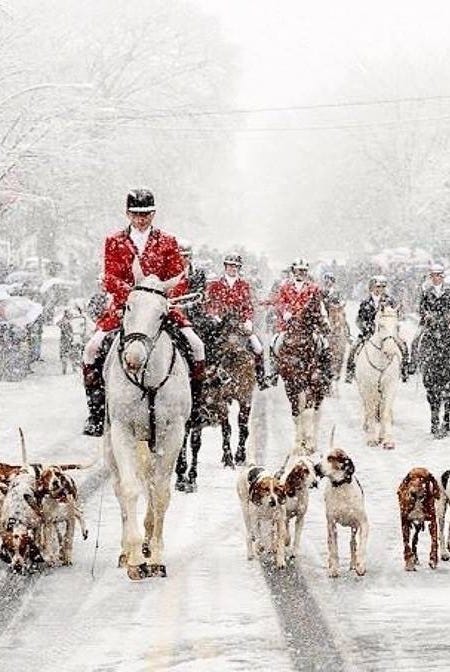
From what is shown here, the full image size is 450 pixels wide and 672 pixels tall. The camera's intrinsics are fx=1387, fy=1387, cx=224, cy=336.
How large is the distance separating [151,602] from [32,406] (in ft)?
49.4

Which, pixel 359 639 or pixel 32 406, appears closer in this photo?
pixel 359 639

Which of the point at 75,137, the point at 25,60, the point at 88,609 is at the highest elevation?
the point at 25,60

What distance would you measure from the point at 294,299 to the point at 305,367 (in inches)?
33.6

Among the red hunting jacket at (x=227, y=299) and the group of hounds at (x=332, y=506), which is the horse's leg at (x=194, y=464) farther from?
the group of hounds at (x=332, y=506)

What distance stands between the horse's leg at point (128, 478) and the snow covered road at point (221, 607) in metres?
0.27

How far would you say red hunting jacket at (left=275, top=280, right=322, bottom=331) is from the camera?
1688 cm

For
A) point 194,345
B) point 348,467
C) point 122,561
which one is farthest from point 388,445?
point 122,561

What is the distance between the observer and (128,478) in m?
9.74

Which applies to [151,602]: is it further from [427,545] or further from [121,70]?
[121,70]

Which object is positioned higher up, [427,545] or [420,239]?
[420,239]

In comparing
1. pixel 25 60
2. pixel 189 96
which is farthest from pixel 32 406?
pixel 189 96

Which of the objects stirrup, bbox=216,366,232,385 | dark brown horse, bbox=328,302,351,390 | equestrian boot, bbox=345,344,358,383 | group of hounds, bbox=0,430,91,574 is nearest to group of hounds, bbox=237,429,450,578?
group of hounds, bbox=0,430,91,574

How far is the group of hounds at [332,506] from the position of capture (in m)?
9.66

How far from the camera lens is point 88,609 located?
8.55 meters
